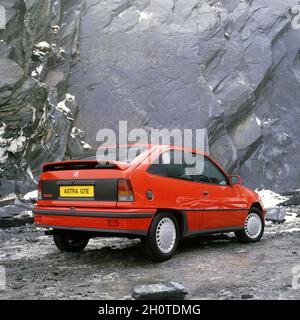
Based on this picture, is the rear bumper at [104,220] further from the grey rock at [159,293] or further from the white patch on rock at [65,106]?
the white patch on rock at [65,106]

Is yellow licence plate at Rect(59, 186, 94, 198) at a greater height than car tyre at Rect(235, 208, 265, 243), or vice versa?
yellow licence plate at Rect(59, 186, 94, 198)

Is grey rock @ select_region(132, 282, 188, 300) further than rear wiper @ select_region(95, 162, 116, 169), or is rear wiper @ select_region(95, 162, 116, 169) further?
rear wiper @ select_region(95, 162, 116, 169)

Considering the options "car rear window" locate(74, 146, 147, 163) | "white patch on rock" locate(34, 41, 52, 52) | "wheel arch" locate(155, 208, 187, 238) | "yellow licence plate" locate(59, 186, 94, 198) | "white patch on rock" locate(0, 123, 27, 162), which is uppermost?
"white patch on rock" locate(34, 41, 52, 52)

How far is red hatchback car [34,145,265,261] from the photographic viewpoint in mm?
5238

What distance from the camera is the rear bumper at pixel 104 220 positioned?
16.9ft

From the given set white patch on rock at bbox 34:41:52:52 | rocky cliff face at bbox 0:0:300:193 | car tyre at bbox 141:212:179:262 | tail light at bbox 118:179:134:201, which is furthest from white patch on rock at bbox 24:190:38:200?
white patch on rock at bbox 34:41:52:52

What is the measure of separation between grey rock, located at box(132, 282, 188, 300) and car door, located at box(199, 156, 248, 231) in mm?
2369

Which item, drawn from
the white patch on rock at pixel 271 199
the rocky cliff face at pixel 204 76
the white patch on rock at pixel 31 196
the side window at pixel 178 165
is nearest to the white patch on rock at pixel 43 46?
the rocky cliff face at pixel 204 76

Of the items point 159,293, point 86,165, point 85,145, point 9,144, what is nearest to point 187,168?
point 86,165

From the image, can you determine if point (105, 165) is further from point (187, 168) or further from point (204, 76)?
point (204, 76)

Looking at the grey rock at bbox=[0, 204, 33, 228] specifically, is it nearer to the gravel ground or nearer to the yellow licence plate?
the gravel ground

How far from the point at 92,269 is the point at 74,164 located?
4.61ft

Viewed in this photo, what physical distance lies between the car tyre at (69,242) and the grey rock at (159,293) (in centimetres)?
267

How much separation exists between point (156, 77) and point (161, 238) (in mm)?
15546
